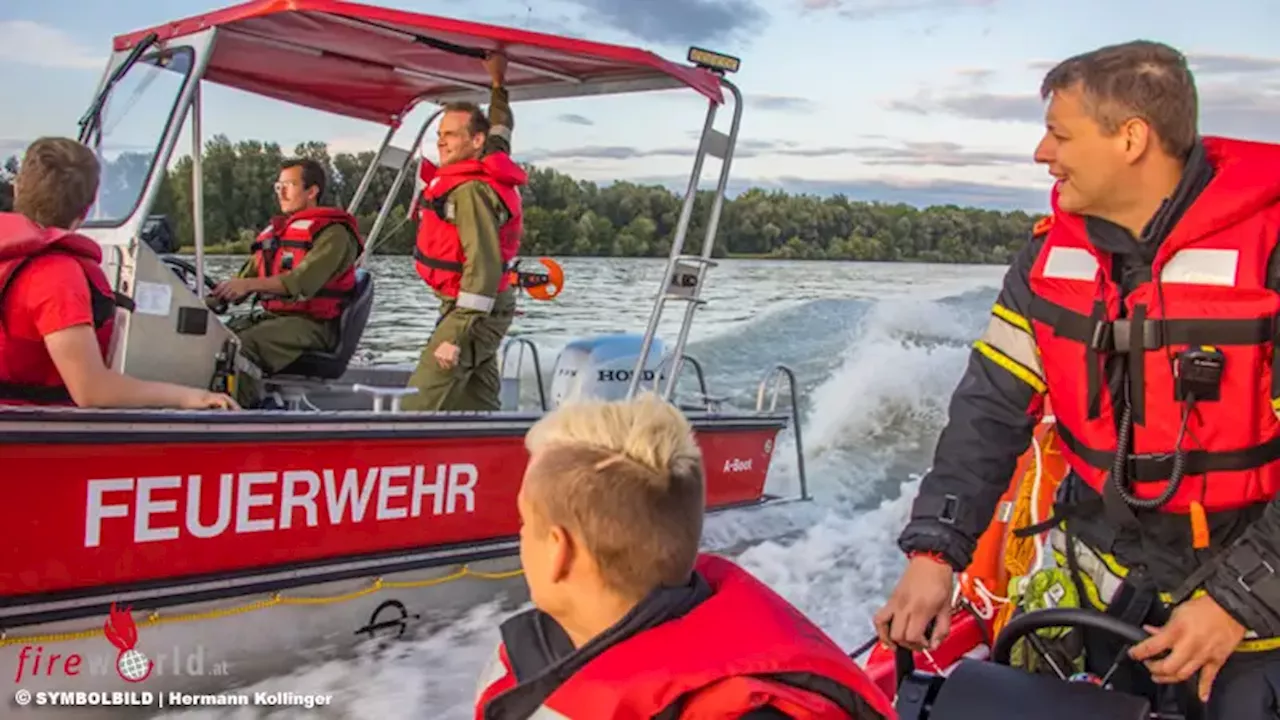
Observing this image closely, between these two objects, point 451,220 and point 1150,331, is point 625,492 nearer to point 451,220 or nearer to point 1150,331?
point 1150,331

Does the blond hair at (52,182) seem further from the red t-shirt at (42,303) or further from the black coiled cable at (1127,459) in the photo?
the black coiled cable at (1127,459)

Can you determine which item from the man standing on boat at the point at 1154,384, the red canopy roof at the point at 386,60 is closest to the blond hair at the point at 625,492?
the man standing on boat at the point at 1154,384

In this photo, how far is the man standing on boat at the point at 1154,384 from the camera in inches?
67.0

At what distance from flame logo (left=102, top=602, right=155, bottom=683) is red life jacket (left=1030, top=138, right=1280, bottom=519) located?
274 cm

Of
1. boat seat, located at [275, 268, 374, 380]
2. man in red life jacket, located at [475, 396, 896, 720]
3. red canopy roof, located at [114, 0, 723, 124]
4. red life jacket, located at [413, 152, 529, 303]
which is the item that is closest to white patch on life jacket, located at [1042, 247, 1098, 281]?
man in red life jacket, located at [475, 396, 896, 720]

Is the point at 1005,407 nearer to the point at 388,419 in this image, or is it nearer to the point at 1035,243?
the point at 1035,243

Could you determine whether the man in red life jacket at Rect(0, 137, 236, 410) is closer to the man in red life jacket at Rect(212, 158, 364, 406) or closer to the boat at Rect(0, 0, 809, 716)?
the boat at Rect(0, 0, 809, 716)

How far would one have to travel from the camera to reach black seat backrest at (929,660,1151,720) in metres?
1.58

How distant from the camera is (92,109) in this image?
441 cm

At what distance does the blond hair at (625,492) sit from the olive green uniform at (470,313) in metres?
3.18

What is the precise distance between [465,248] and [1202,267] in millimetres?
3242

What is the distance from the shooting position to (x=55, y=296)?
320 centimetres

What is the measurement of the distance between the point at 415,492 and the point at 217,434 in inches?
31.7

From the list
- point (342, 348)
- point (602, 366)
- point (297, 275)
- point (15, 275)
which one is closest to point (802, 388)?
point (602, 366)
